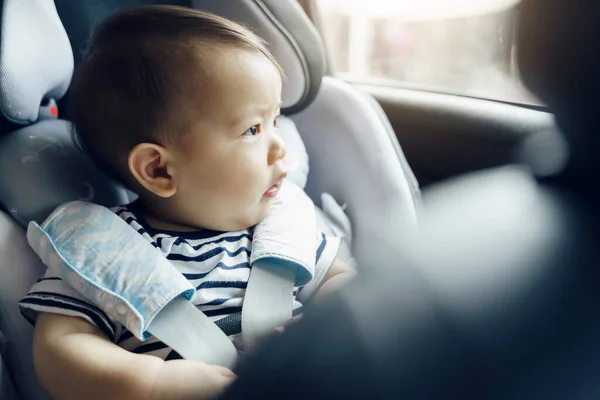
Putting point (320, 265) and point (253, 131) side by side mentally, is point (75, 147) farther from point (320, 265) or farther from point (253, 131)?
point (320, 265)

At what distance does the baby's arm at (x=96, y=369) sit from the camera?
0.62 meters

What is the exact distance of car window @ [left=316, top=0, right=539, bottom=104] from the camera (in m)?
1.32

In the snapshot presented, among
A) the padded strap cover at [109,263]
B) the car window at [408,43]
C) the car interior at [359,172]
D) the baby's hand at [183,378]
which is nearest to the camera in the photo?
the car interior at [359,172]

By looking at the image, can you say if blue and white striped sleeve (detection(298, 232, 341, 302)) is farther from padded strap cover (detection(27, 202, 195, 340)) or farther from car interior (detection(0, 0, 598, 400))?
padded strap cover (detection(27, 202, 195, 340))

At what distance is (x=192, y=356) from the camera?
0.74 metres

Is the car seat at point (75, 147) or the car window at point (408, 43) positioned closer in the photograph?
the car seat at point (75, 147)

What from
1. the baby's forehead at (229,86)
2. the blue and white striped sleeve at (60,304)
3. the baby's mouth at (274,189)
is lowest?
the blue and white striped sleeve at (60,304)

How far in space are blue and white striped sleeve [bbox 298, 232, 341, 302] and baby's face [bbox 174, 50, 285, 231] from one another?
117 millimetres

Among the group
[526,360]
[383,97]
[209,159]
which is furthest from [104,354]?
Answer: [383,97]

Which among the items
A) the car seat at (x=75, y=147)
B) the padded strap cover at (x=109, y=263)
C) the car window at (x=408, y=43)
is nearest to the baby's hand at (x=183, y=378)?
the padded strap cover at (x=109, y=263)

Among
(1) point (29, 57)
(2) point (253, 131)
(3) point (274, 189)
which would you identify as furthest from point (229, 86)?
(1) point (29, 57)

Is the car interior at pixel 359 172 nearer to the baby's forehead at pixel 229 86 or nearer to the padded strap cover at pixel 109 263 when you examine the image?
the padded strap cover at pixel 109 263

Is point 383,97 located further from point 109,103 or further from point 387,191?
point 109,103

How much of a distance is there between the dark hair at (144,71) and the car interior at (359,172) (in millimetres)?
93
